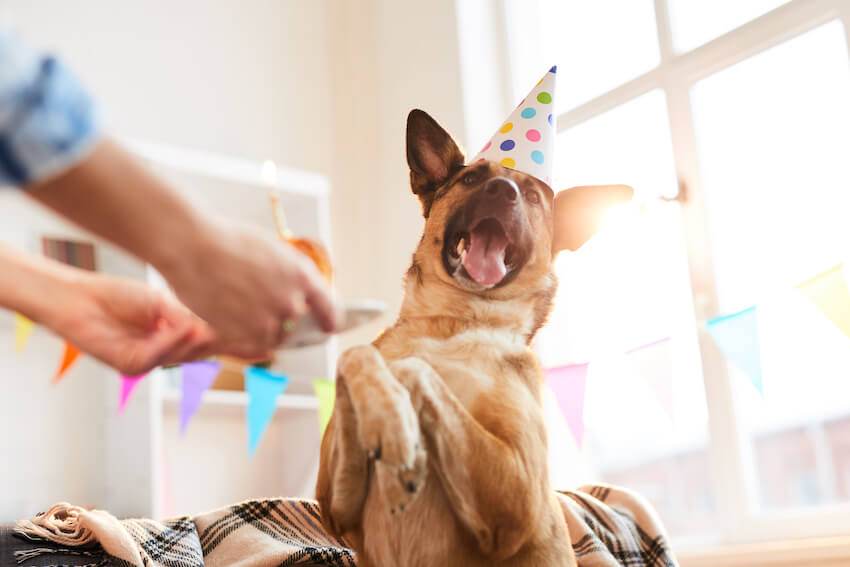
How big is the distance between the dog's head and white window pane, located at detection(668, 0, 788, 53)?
135cm

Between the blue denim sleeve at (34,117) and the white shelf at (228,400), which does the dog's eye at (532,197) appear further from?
the white shelf at (228,400)

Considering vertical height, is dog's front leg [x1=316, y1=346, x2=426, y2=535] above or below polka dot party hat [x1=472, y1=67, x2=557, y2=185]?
below

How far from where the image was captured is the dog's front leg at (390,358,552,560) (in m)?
0.81

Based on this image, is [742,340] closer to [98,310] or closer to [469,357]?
[469,357]

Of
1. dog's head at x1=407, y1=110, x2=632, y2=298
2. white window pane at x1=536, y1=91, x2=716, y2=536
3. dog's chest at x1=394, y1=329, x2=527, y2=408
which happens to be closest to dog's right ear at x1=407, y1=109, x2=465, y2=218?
dog's head at x1=407, y1=110, x2=632, y2=298

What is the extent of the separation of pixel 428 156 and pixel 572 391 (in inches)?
34.3

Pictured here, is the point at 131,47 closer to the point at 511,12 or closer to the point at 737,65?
the point at 511,12

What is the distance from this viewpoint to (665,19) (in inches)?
91.7

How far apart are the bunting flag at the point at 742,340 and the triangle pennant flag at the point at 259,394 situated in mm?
1015

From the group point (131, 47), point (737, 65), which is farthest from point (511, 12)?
point (131, 47)

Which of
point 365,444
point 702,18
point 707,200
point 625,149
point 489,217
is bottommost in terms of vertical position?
point 365,444

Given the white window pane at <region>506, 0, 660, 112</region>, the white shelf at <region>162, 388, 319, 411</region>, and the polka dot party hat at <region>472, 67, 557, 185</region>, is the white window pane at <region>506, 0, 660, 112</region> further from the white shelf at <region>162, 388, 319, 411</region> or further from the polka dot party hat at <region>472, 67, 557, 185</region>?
the polka dot party hat at <region>472, 67, 557, 185</region>

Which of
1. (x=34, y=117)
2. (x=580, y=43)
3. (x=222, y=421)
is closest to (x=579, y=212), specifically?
(x=34, y=117)

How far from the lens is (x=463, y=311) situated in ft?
3.23
